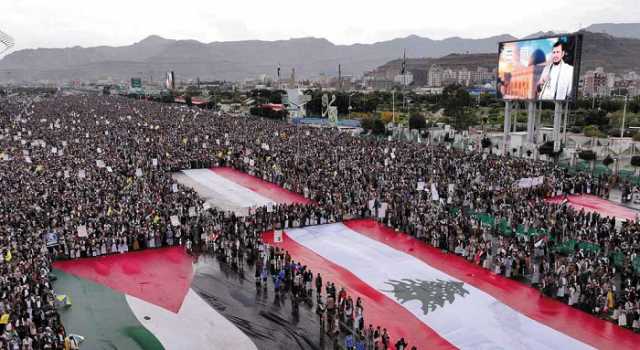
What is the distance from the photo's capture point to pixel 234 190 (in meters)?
31.9

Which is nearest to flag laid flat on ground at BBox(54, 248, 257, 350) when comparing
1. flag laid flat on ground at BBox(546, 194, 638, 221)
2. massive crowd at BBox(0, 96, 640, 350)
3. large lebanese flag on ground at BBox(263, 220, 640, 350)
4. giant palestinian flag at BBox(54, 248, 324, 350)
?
giant palestinian flag at BBox(54, 248, 324, 350)

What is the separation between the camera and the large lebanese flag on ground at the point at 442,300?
14.3m

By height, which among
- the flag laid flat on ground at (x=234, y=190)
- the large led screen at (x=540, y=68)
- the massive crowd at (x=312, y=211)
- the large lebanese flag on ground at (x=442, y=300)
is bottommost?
the large lebanese flag on ground at (x=442, y=300)

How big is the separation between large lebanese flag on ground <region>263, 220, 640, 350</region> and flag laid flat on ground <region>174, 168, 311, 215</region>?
676 cm

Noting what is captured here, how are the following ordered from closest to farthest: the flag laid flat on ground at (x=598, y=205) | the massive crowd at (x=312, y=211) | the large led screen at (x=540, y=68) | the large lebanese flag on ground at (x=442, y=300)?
the large lebanese flag on ground at (x=442, y=300) < the massive crowd at (x=312, y=211) < the flag laid flat on ground at (x=598, y=205) < the large led screen at (x=540, y=68)

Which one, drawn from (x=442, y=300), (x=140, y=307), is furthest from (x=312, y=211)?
(x=140, y=307)

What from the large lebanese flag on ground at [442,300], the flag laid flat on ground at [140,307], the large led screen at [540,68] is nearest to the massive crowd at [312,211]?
the large lebanese flag on ground at [442,300]

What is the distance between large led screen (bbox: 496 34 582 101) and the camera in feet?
129

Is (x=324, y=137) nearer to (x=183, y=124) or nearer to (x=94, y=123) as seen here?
(x=183, y=124)

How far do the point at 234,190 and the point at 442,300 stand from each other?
1788 centimetres

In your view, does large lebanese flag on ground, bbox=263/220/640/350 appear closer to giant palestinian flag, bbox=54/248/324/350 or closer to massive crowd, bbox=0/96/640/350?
massive crowd, bbox=0/96/640/350

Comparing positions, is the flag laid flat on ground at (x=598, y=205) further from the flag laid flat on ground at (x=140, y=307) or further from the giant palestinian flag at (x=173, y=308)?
the flag laid flat on ground at (x=140, y=307)

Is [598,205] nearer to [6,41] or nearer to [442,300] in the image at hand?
[442,300]

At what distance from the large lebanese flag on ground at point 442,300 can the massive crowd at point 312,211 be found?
0.71 metres
